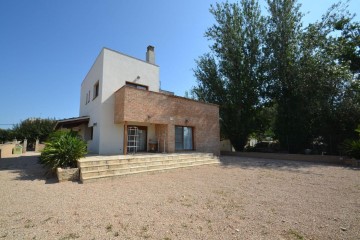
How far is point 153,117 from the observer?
13.4 metres

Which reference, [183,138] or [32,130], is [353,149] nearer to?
[183,138]

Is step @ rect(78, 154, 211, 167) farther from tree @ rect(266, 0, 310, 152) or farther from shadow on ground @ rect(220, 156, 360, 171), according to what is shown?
tree @ rect(266, 0, 310, 152)

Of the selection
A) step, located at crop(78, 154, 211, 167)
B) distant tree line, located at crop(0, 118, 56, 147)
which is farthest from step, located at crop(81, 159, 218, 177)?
distant tree line, located at crop(0, 118, 56, 147)

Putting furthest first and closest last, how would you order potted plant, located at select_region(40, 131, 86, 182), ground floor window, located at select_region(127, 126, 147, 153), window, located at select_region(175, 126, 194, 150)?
window, located at select_region(175, 126, 194, 150)
ground floor window, located at select_region(127, 126, 147, 153)
potted plant, located at select_region(40, 131, 86, 182)

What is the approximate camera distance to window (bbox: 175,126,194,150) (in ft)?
50.7

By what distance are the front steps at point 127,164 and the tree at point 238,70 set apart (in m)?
8.68

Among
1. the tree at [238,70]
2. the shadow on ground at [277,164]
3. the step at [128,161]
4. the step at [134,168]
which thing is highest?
the tree at [238,70]

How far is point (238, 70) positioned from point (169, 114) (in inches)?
372

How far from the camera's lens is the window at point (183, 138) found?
15.5 metres

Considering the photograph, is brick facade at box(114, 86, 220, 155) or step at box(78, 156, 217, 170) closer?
step at box(78, 156, 217, 170)

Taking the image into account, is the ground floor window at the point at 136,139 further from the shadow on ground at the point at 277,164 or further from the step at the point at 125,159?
the shadow on ground at the point at 277,164

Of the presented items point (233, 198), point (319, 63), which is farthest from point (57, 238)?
point (319, 63)

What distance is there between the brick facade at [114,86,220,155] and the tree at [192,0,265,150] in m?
2.74

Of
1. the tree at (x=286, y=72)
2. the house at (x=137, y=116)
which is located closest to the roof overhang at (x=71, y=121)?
the house at (x=137, y=116)
